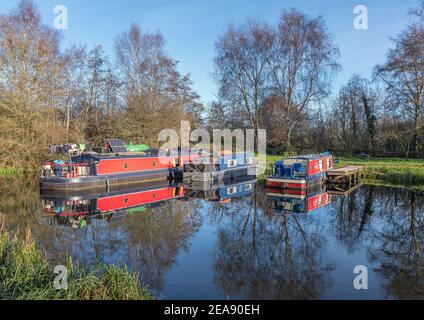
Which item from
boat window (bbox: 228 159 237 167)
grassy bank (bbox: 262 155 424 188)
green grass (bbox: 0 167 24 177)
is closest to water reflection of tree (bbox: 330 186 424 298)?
grassy bank (bbox: 262 155 424 188)

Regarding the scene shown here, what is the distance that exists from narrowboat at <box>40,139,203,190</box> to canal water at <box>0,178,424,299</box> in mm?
939

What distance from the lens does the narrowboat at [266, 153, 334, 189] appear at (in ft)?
55.7

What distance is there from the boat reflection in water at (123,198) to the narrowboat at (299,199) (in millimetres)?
1848

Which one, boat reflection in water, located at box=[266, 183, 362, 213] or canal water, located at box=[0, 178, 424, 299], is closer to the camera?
canal water, located at box=[0, 178, 424, 299]

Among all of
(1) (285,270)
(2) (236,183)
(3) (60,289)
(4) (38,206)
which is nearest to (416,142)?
(2) (236,183)

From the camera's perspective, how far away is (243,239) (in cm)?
980

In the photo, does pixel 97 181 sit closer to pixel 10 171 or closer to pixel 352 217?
pixel 10 171

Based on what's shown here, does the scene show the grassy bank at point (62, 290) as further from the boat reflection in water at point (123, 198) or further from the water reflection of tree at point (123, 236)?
→ the boat reflection in water at point (123, 198)

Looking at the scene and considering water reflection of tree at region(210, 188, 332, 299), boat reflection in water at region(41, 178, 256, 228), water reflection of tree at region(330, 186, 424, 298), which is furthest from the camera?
boat reflection in water at region(41, 178, 256, 228)

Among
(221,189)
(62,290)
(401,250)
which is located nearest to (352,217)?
(401,250)

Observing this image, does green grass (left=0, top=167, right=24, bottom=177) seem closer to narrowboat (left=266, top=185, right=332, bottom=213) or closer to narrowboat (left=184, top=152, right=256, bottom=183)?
narrowboat (left=184, top=152, right=256, bottom=183)

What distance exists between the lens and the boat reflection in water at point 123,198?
489 inches

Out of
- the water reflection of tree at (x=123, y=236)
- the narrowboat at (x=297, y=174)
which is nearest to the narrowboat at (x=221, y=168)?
the narrowboat at (x=297, y=174)

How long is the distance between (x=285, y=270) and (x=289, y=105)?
25.0 meters
